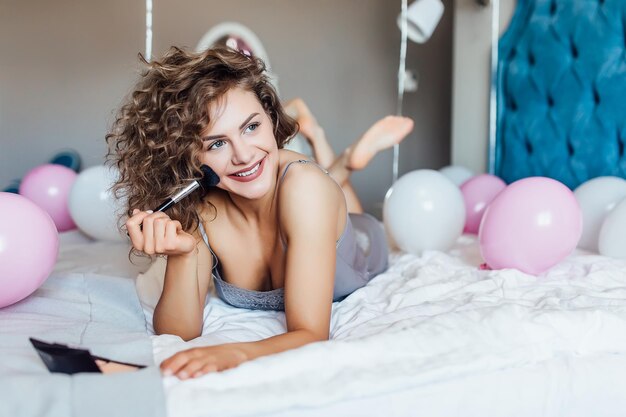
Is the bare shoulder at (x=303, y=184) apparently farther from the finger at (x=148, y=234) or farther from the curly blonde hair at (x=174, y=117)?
the finger at (x=148, y=234)

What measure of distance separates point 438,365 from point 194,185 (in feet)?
1.88

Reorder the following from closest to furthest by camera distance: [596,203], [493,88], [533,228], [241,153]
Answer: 1. [241,153]
2. [533,228]
3. [596,203]
4. [493,88]

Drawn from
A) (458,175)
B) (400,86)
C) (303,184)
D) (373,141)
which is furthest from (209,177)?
(400,86)

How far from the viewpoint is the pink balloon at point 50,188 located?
102 inches

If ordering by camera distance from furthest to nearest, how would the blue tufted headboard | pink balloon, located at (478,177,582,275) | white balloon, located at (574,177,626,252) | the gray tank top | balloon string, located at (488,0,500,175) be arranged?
balloon string, located at (488,0,500,175), the blue tufted headboard, white balloon, located at (574,177,626,252), pink balloon, located at (478,177,582,275), the gray tank top

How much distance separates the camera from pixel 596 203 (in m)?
1.99

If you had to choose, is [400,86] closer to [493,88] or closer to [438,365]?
[493,88]

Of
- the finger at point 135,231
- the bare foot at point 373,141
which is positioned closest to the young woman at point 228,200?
the finger at point 135,231

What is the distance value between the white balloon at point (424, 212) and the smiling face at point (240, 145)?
816 mm

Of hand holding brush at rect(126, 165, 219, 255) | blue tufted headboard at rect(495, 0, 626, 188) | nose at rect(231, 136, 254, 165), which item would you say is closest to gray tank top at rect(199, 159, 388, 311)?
nose at rect(231, 136, 254, 165)

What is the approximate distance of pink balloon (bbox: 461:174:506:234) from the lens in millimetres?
2375

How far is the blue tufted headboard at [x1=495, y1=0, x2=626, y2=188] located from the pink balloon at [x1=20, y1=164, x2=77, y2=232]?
6.56ft

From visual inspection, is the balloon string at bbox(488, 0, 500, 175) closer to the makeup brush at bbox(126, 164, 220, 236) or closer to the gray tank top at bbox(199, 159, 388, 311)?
the gray tank top at bbox(199, 159, 388, 311)

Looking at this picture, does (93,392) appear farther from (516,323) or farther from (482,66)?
(482,66)
